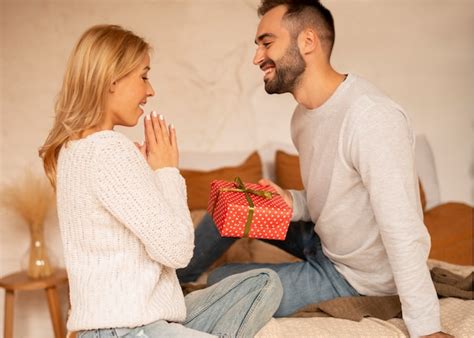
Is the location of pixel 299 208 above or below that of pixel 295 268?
above

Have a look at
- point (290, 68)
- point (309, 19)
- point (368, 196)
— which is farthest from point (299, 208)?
point (309, 19)

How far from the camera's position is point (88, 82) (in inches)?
54.6

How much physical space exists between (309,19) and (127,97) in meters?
0.73

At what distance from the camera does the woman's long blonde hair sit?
1.38m

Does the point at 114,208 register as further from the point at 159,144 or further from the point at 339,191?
the point at 339,191

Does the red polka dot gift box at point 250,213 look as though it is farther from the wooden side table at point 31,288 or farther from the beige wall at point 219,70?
the beige wall at point 219,70

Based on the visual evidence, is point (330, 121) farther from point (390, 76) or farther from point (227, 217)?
point (390, 76)

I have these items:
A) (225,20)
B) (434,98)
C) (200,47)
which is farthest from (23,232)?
(434,98)

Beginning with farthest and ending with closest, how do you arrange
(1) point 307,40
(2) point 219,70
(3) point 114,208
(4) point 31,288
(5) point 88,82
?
1. (2) point 219,70
2. (4) point 31,288
3. (1) point 307,40
4. (5) point 88,82
5. (3) point 114,208

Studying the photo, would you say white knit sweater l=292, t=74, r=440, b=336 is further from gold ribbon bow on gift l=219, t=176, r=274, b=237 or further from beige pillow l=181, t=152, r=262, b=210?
beige pillow l=181, t=152, r=262, b=210

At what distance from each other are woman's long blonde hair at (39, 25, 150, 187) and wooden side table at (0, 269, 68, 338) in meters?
1.17

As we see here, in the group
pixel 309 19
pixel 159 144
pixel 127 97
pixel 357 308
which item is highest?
pixel 309 19

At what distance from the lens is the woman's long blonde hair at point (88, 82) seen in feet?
4.53

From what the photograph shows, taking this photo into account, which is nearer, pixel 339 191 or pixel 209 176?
pixel 339 191
